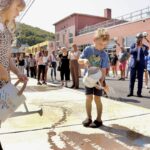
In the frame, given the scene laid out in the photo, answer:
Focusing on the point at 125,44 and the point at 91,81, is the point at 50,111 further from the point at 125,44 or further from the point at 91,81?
the point at 125,44

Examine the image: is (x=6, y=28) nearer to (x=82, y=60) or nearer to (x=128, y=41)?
(x=82, y=60)

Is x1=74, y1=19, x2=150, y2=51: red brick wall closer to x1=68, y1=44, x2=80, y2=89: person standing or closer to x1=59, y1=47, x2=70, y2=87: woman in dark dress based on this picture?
x1=59, y1=47, x2=70, y2=87: woman in dark dress

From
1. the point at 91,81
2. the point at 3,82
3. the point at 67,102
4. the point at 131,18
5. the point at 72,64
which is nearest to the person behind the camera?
the point at 3,82

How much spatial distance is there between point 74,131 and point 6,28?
9.14ft

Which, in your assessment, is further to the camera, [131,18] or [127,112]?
[131,18]

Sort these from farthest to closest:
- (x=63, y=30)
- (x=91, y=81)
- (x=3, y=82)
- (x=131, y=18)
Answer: (x=63, y=30) → (x=131, y=18) → (x=91, y=81) → (x=3, y=82)

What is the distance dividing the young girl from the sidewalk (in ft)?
6.29

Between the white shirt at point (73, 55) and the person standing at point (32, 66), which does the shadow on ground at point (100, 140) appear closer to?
the white shirt at point (73, 55)

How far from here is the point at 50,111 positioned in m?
6.86

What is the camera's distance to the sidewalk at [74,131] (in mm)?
4523

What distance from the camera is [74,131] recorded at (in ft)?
17.0

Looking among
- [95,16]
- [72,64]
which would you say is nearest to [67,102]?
[72,64]

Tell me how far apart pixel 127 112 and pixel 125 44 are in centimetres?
2774

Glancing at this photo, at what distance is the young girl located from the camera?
2.64 m
